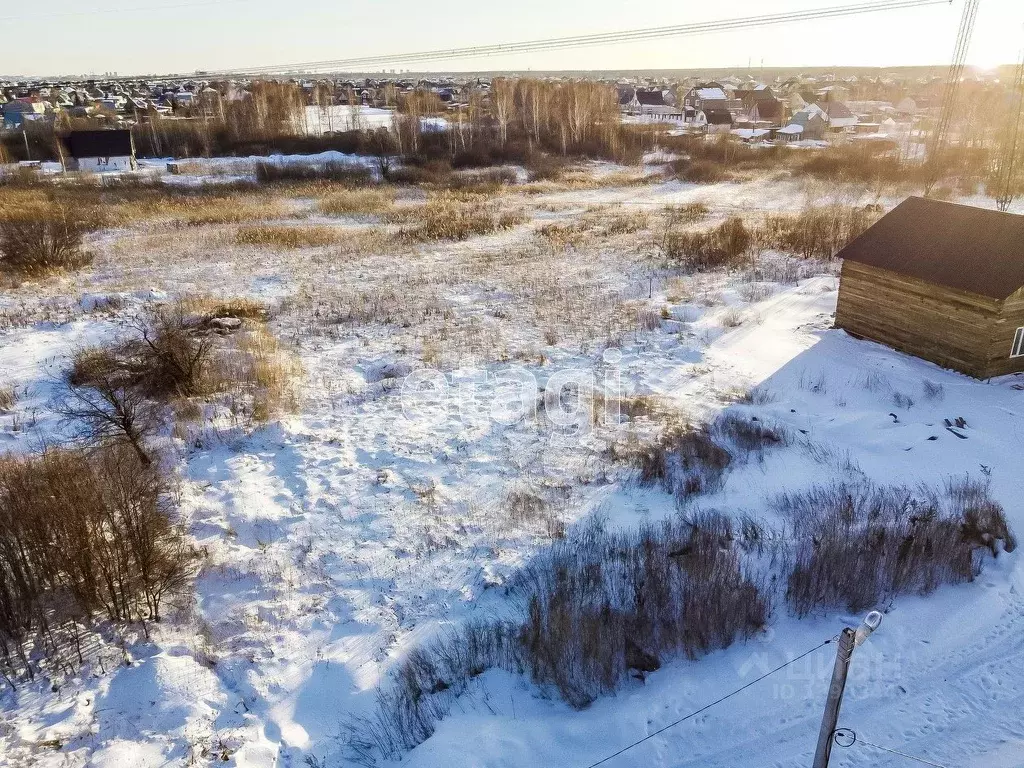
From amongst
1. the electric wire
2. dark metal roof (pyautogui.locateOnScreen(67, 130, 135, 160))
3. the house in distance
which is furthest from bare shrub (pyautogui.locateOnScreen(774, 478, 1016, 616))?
dark metal roof (pyautogui.locateOnScreen(67, 130, 135, 160))

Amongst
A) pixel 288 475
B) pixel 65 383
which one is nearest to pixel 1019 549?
pixel 288 475

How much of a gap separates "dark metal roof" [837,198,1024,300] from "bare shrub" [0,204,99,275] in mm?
20050

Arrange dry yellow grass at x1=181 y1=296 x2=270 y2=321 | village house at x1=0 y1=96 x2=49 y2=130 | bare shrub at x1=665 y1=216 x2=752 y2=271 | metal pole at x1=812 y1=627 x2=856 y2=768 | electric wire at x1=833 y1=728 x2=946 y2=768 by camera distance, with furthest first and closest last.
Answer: village house at x1=0 y1=96 x2=49 y2=130 < bare shrub at x1=665 y1=216 x2=752 y2=271 < dry yellow grass at x1=181 y1=296 x2=270 y2=321 < electric wire at x1=833 y1=728 x2=946 y2=768 < metal pole at x1=812 y1=627 x2=856 y2=768

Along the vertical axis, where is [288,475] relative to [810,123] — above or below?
below

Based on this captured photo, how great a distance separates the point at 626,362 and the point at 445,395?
145 inches

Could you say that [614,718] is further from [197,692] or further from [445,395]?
[445,395]

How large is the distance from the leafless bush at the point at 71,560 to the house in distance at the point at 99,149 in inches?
1682

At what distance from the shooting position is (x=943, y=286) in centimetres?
1190

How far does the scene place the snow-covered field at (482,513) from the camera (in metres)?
5.57

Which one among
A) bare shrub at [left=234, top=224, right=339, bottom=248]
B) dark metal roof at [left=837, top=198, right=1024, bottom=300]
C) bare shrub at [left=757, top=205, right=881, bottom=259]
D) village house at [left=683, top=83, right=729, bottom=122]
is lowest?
bare shrub at [left=234, top=224, right=339, bottom=248]

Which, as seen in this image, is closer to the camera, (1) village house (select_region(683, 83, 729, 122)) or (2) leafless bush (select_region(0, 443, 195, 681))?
(2) leafless bush (select_region(0, 443, 195, 681))

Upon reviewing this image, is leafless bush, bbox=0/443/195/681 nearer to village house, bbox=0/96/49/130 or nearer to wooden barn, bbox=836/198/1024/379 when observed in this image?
wooden barn, bbox=836/198/1024/379

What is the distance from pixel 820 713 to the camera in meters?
5.73

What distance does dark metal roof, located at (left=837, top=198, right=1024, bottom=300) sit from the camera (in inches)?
446
